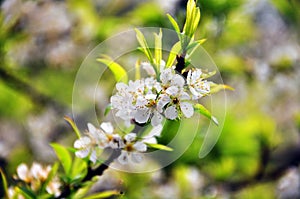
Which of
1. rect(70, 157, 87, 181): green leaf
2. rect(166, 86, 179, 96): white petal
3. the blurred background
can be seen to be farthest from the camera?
the blurred background

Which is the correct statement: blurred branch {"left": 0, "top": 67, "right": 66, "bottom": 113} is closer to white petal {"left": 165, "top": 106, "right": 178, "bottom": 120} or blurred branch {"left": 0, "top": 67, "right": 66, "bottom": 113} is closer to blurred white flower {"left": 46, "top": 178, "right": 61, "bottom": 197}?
blurred white flower {"left": 46, "top": 178, "right": 61, "bottom": 197}

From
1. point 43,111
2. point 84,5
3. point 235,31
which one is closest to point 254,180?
point 235,31

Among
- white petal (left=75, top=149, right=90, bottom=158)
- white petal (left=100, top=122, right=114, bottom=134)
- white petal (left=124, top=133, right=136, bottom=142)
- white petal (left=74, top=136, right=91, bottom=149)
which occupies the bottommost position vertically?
white petal (left=75, top=149, right=90, bottom=158)

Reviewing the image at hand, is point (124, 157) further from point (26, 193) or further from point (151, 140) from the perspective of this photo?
point (26, 193)

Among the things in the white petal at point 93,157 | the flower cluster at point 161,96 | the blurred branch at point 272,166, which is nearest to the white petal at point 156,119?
the flower cluster at point 161,96

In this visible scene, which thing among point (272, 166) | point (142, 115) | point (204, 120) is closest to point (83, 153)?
point (142, 115)

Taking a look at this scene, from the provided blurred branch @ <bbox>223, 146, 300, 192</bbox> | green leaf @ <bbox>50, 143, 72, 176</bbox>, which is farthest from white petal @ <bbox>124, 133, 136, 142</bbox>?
blurred branch @ <bbox>223, 146, 300, 192</bbox>

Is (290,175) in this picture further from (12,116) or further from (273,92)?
(12,116)
